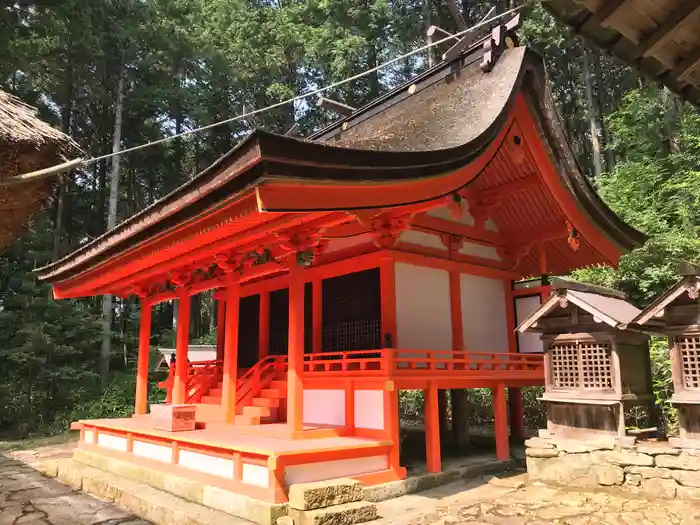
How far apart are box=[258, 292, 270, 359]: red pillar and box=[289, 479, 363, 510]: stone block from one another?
568cm

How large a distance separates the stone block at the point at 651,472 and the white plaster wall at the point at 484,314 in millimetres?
3506

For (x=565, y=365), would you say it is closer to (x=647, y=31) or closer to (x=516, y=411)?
(x=516, y=411)

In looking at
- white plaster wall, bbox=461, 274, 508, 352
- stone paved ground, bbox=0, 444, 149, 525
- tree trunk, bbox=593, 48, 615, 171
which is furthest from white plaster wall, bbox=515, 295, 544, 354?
tree trunk, bbox=593, 48, 615, 171

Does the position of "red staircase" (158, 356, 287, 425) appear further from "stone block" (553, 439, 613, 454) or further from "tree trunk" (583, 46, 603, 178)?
"tree trunk" (583, 46, 603, 178)

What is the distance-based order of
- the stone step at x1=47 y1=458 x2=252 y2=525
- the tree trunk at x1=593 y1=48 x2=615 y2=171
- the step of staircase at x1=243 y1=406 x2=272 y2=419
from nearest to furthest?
the stone step at x1=47 y1=458 x2=252 y2=525 < the step of staircase at x1=243 y1=406 x2=272 y2=419 < the tree trunk at x1=593 y1=48 x2=615 y2=171

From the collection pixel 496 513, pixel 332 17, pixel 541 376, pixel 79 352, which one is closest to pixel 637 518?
pixel 496 513

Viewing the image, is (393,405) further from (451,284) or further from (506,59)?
(506,59)

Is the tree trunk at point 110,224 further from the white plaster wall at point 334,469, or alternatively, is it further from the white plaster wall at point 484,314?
the white plaster wall at point 334,469

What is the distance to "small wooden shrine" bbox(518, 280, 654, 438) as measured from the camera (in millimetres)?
7887

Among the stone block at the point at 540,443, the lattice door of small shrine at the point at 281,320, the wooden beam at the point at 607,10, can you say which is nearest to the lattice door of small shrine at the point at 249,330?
the lattice door of small shrine at the point at 281,320

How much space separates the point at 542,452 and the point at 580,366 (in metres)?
1.50

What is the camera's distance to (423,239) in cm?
949

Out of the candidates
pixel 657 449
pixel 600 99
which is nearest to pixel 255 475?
pixel 657 449

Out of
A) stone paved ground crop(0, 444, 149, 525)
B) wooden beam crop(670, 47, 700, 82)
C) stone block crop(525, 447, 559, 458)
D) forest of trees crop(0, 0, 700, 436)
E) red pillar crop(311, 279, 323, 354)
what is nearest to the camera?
wooden beam crop(670, 47, 700, 82)
